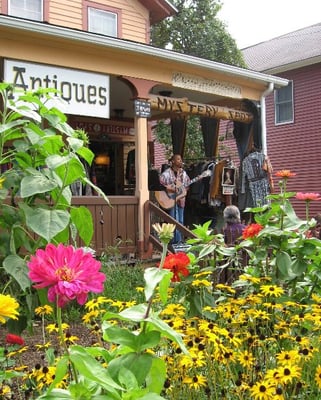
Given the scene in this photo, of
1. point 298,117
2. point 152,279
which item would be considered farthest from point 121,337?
point 298,117

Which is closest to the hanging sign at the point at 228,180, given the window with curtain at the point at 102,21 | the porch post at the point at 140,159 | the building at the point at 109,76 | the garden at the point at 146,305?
the building at the point at 109,76

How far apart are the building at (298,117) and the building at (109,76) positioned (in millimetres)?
6960

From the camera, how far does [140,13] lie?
13.8m

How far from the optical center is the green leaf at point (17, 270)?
2.48 meters

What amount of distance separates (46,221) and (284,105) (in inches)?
717

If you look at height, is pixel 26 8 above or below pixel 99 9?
below

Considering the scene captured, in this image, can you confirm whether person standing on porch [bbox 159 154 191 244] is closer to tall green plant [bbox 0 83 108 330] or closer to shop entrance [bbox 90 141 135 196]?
shop entrance [bbox 90 141 135 196]

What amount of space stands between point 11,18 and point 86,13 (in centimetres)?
584

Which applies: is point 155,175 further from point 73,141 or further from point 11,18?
point 73,141

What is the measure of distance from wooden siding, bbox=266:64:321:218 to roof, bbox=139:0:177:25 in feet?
21.4

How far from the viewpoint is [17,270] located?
253 centimetres

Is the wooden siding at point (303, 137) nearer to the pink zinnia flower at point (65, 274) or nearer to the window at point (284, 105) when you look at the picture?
the window at point (284, 105)

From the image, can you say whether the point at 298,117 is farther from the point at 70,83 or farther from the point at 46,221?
the point at 46,221

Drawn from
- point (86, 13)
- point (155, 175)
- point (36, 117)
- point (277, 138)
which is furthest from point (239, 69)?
point (277, 138)
